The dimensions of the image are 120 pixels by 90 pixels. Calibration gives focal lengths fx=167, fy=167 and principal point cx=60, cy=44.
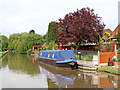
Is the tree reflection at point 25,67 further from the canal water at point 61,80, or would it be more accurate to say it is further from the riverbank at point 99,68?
the riverbank at point 99,68

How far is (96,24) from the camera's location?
27.0 meters

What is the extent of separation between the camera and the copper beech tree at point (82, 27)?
82.5 feet

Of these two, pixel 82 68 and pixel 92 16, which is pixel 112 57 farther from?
pixel 92 16

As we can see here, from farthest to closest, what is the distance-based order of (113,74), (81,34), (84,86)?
(81,34)
(113,74)
(84,86)

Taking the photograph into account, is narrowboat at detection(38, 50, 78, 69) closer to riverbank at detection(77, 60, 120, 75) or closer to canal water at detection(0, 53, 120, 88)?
riverbank at detection(77, 60, 120, 75)

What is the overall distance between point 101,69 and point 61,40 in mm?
12821

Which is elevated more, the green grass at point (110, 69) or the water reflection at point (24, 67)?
the green grass at point (110, 69)

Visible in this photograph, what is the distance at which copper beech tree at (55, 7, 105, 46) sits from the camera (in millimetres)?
25141

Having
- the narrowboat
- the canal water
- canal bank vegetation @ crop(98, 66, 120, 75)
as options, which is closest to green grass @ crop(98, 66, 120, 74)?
canal bank vegetation @ crop(98, 66, 120, 75)

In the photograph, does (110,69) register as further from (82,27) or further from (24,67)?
(24,67)

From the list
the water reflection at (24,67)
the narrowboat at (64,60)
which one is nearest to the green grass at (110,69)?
the narrowboat at (64,60)

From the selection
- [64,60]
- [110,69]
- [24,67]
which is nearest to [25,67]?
[24,67]

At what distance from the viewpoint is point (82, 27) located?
24.8m

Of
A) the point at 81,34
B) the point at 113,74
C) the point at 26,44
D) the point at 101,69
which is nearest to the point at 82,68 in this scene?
the point at 101,69
